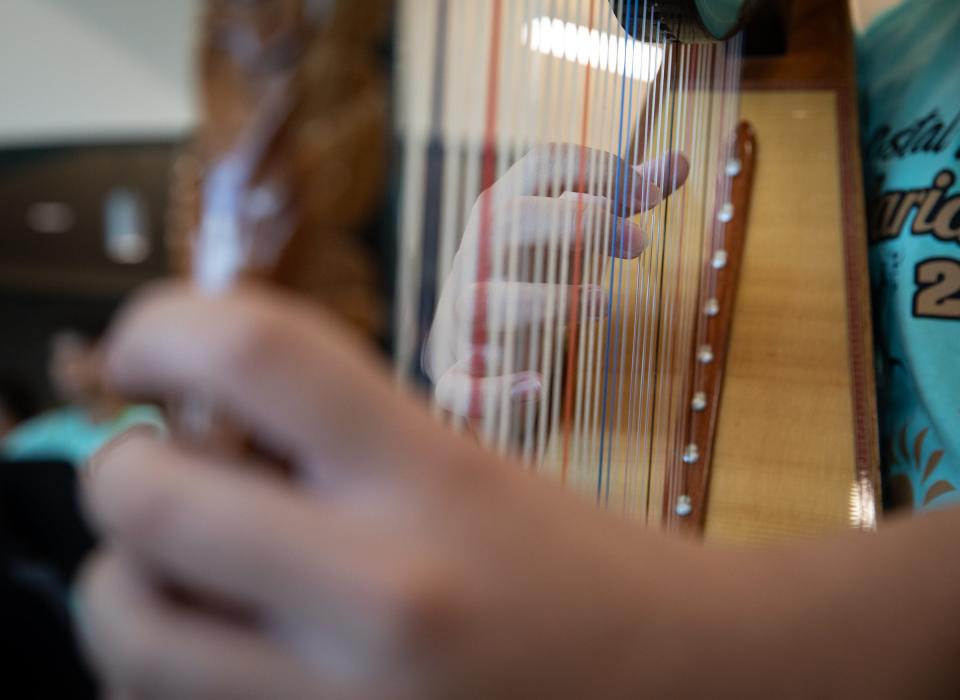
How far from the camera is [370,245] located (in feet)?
0.55

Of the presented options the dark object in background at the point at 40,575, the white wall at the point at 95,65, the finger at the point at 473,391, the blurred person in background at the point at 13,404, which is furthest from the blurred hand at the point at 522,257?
the blurred person in background at the point at 13,404

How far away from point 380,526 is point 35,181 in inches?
144

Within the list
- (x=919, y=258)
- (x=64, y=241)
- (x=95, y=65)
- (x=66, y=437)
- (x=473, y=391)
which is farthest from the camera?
(x=64, y=241)

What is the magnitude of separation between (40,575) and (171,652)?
1.59m

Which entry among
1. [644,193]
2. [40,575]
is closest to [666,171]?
[644,193]

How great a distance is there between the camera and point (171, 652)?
15 cm

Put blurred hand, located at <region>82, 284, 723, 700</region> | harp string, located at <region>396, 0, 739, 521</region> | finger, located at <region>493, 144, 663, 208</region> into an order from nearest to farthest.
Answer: blurred hand, located at <region>82, 284, 723, 700</region>
harp string, located at <region>396, 0, 739, 521</region>
finger, located at <region>493, 144, 663, 208</region>

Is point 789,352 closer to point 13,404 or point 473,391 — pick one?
point 473,391

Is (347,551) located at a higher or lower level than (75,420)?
higher

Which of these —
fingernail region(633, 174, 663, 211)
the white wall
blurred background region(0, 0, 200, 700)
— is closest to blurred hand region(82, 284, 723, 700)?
fingernail region(633, 174, 663, 211)

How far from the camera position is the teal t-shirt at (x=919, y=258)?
52 centimetres

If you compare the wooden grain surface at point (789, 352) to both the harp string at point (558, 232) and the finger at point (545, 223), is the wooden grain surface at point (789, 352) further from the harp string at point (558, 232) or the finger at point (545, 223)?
the finger at point (545, 223)

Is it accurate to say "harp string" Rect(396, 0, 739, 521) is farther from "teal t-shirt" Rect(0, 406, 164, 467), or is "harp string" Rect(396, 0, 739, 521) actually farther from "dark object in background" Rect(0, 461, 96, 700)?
"teal t-shirt" Rect(0, 406, 164, 467)

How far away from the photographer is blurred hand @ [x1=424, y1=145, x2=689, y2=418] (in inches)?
12.1
